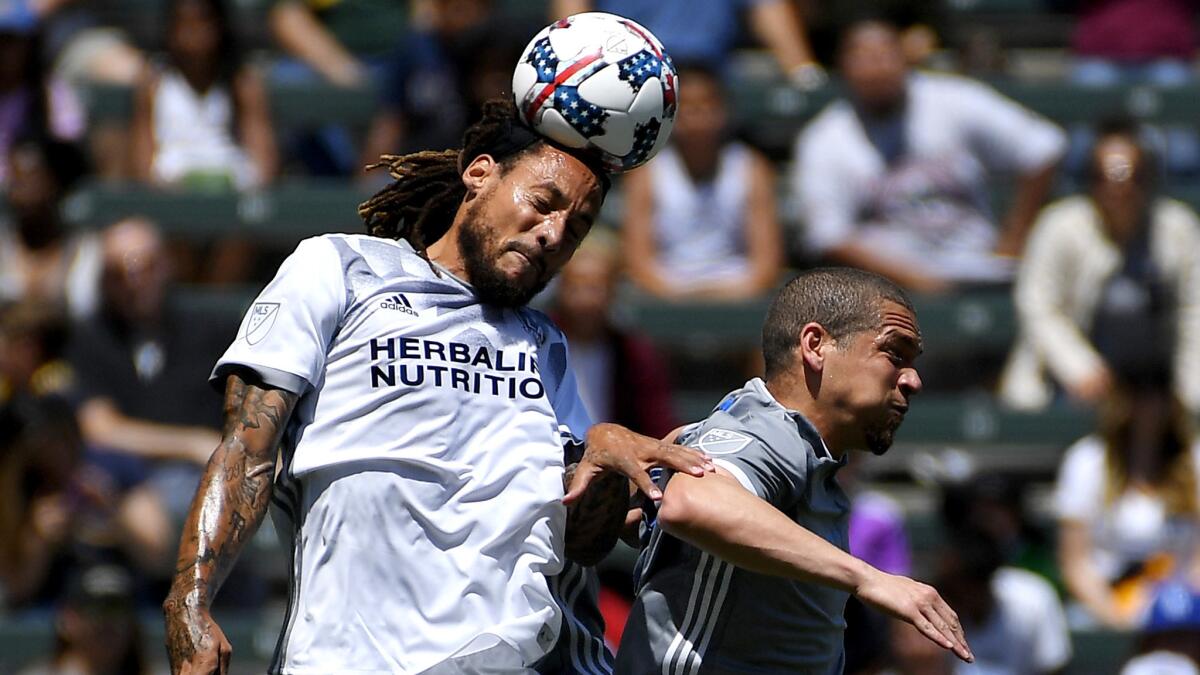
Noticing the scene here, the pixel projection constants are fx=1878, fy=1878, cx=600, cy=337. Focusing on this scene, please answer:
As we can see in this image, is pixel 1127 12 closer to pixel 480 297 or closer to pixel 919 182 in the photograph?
pixel 919 182

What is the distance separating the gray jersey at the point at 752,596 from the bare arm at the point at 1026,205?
17.2 feet

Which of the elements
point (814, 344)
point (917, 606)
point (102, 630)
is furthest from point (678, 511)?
point (102, 630)

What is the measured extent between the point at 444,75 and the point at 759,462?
17.7 ft

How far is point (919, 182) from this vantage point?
8555 mm

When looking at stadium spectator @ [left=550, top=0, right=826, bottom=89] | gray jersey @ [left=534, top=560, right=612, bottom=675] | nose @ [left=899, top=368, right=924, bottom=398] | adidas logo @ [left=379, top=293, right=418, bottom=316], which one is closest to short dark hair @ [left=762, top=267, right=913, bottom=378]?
nose @ [left=899, top=368, right=924, bottom=398]

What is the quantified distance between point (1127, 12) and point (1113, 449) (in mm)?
3111

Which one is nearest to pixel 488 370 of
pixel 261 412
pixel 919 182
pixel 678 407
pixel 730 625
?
pixel 261 412

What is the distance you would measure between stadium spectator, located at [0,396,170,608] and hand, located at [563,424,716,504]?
4.10 meters

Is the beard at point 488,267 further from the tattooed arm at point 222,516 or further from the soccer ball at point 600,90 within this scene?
the tattooed arm at point 222,516

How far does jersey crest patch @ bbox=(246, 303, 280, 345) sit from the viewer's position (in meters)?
3.79

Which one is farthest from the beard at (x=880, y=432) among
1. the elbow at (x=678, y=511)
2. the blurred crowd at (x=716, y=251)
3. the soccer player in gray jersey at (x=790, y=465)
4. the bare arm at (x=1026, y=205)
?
the bare arm at (x=1026, y=205)

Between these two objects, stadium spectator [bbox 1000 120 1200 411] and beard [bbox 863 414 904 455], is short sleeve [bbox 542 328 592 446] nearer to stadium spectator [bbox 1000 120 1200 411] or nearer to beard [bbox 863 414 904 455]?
beard [bbox 863 414 904 455]

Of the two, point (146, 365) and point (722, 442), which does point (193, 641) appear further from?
point (146, 365)

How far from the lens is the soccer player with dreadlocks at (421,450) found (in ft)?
12.3
